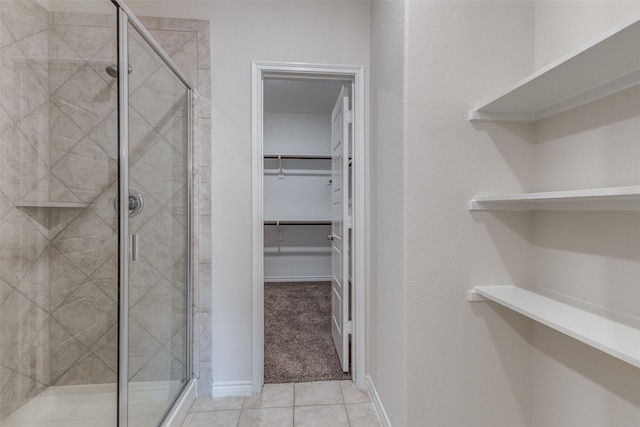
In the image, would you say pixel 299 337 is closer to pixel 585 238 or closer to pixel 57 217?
pixel 57 217

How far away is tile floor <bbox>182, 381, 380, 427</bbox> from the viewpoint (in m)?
1.60

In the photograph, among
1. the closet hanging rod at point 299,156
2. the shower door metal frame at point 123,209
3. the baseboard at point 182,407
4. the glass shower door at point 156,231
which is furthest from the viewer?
the closet hanging rod at point 299,156

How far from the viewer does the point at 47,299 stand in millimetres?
1329

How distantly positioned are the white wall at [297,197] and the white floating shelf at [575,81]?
3178 millimetres

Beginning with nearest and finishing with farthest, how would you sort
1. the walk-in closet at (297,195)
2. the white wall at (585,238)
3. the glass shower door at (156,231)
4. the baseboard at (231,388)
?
the white wall at (585,238), the glass shower door at (156,231), the baseboard at (231,388), the walk-in closet at (297,195)

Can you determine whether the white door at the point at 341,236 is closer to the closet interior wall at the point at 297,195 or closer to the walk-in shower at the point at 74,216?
the walk-in shower at the point at 74,216

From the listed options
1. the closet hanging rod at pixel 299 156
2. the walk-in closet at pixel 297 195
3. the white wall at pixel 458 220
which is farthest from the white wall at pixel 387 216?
the closet hanging rod at pixel 299 156

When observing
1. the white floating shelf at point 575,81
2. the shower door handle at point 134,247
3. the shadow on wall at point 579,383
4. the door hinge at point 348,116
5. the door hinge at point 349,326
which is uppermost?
the door hinge at point 348,116

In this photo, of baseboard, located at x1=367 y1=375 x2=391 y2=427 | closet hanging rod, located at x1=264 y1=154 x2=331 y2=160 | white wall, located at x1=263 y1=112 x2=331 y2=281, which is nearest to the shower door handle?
baseboard, located at x1=367 y1=375 x2=391 y2=427

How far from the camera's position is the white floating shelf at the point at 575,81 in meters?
0.73

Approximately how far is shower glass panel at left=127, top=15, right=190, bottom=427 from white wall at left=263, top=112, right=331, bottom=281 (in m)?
2.50

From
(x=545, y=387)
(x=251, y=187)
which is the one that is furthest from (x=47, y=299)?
(x=545, y=387)

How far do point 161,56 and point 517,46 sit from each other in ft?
5.62

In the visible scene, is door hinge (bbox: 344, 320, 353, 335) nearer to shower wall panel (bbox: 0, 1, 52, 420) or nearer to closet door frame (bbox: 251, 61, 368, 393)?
closet door frame (bbox: 251, 61, 368, 393)
